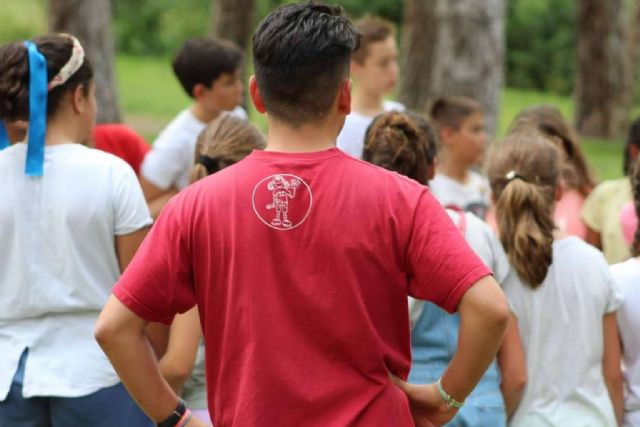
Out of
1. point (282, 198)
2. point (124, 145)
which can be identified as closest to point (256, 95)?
point (282, 198)

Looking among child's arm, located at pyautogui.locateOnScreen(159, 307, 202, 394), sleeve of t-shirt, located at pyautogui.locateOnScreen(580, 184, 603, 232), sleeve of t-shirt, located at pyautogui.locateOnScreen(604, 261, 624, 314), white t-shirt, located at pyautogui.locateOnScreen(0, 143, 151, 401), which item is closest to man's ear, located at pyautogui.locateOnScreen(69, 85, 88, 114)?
white t-shirt, located at pyautogui.locateOnScreen(0, 143, 151, 401)

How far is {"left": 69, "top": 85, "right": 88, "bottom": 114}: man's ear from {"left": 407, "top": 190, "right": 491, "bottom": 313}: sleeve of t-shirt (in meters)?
1.47

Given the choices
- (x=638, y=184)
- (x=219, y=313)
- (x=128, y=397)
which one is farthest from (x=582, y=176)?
(x=219, y=313)

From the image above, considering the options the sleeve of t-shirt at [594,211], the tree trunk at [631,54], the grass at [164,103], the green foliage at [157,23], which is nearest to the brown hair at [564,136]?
the sleeve of t-shirt at [594,211]

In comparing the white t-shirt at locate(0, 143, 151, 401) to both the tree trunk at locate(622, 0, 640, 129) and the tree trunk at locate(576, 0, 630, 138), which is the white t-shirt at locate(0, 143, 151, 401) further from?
the tree trunk at locate(622, 0, 640, 129)

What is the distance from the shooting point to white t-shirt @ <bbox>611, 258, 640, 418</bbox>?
3.82m

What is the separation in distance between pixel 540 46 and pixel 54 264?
32.3 meters

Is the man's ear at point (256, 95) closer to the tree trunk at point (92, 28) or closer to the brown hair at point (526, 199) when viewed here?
the brown hair at point (526, 199)

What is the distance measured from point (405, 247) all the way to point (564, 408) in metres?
1.59

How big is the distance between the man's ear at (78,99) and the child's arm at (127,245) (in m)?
0.46

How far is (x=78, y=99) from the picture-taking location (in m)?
3.49

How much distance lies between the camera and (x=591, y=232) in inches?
212

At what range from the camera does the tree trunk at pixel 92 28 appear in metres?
10.6

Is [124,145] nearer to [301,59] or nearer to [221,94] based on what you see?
[221,94]
